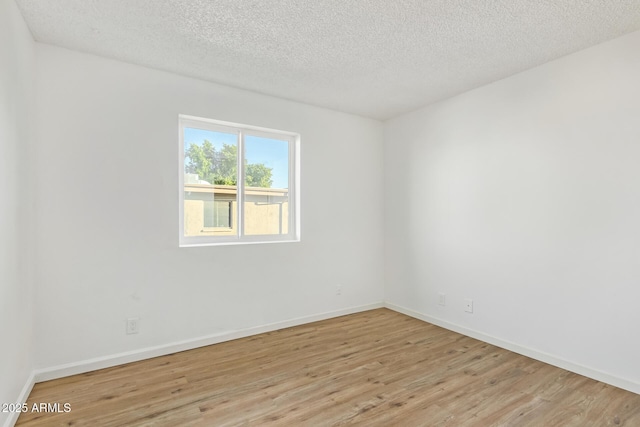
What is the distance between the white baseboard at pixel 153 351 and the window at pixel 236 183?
0.90 metres

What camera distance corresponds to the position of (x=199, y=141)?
3012 millimetres

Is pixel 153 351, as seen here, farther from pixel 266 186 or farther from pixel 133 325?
pixel 266 186

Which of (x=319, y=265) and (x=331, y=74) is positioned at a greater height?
(x=331, y=74)

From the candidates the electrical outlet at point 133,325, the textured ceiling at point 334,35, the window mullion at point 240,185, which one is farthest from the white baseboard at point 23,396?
the textured ceiling at point 334,35

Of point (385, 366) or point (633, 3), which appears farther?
point (385, 366)

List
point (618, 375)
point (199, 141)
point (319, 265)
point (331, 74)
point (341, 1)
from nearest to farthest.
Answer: point (341, 1) < point (618, 375) < point (331, 74) < point (199, 141) < point (319, 265)

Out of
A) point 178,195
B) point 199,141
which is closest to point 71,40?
point 199,141

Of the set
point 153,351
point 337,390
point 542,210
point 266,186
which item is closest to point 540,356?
point 542,210

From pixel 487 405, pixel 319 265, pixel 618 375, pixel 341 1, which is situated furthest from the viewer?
pixel 319 265

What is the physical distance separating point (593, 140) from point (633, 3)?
869 millimetres

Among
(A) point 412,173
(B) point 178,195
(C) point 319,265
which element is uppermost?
(A) point 412,173

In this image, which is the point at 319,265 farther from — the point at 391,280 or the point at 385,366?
the point at 385,366

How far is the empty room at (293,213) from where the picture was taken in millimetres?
1932

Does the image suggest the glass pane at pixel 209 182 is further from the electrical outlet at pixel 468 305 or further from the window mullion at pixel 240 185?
the electrical outlet at pixel 468 305
